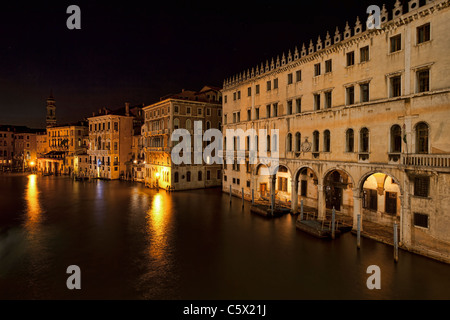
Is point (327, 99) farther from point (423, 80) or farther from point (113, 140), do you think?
point (113, 140)

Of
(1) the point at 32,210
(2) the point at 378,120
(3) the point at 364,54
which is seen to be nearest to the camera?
(2) the point at 378,120

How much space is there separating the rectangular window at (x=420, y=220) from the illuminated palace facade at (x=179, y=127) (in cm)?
3581

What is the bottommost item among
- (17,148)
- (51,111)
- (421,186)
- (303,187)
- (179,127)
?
(303,187)

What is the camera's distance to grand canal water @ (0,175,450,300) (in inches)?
584

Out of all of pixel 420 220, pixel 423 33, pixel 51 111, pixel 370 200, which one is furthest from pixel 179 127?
pixel 51 111

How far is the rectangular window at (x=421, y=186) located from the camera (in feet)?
60.4

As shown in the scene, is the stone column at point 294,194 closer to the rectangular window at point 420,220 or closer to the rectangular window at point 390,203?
the rectangular window at point 390,203

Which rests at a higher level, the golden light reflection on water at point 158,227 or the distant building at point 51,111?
the distant building at point 51,111

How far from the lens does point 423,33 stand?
19.0 m

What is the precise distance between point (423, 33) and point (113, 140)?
60223 millimetres

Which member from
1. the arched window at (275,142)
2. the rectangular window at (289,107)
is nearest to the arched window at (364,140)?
the rectangular window at (289,107)

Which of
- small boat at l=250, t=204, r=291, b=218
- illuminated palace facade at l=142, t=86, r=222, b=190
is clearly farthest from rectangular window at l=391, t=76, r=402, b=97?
illuminated palace facade at l=142, t=86, r=222, b=190

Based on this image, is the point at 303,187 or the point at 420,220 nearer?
the point at 420,220

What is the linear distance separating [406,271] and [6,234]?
30471 mm
